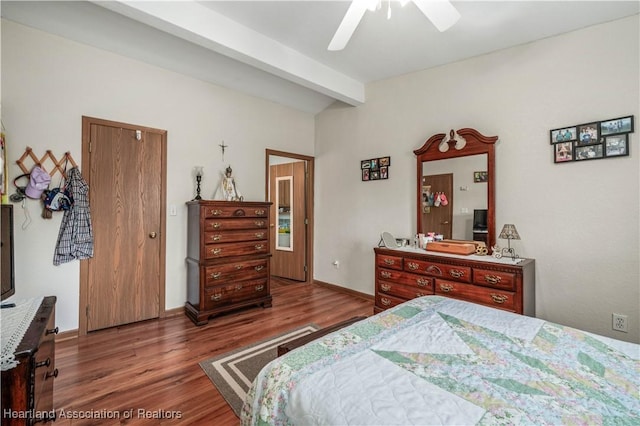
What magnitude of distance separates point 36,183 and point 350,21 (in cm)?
285

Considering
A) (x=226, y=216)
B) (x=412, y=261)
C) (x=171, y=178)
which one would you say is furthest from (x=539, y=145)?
(x=171, y=178)

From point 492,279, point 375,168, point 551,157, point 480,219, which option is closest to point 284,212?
point 375,168

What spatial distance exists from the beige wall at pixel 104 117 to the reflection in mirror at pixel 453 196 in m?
2.21

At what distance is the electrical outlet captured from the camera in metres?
2.30

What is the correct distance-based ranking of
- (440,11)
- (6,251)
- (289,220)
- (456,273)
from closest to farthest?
(6,251)
(440,11)
(456,273)
(289,220)

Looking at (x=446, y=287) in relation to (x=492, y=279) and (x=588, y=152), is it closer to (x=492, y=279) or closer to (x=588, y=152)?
(x=492, y=279)

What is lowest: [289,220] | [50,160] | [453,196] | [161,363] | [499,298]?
[161,363]

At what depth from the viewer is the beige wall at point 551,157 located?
7.59 ft

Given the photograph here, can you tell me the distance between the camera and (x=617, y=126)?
7.61ft

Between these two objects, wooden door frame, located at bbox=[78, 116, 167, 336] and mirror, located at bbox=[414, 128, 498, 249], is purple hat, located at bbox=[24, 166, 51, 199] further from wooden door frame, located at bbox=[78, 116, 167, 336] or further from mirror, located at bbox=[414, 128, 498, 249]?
mirror, located at bbox=[414, 128, 498, 249]

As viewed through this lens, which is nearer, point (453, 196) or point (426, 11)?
point (426, 11)

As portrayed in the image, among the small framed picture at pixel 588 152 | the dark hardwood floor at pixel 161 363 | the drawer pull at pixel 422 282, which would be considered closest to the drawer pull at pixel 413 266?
the drawer pull at pixel 422 282

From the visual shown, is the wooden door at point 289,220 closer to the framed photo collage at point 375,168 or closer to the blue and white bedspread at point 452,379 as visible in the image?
the framed photo collage at point 375,168

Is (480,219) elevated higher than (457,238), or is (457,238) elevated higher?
(480,219)
